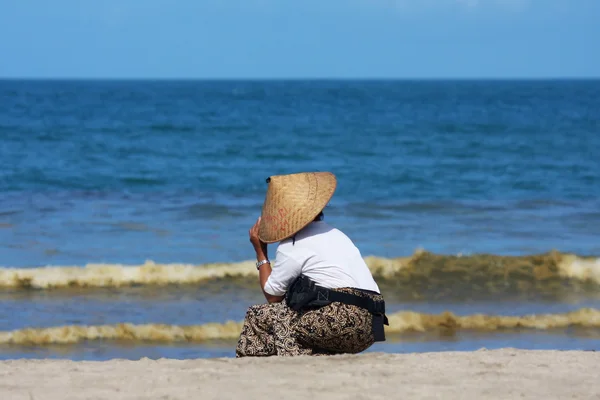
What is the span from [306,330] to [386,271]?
5543mm

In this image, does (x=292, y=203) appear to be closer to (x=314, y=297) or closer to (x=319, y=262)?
(x=319, y=262)

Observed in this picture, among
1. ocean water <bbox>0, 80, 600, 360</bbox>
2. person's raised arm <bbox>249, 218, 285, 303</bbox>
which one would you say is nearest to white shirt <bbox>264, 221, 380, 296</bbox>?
person's raised arm <bbox>249, 218, 285, 303</bbox>

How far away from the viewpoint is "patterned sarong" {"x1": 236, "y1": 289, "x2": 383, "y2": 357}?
14.1 feet

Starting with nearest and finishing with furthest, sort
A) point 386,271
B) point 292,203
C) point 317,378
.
Answer: point 317,378 → point 292,203 → point 386,271

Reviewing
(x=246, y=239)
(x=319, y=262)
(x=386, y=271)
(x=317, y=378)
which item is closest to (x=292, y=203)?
(x=319, y=262)

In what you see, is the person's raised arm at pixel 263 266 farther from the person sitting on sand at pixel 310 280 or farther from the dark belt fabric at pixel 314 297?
the dark belt fabric at pixel 314 297

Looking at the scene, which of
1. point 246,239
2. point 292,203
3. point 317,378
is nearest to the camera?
point 317,378

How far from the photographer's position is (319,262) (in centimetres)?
424

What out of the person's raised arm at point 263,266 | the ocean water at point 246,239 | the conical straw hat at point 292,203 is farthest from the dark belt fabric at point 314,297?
the ocean water at point 246,239

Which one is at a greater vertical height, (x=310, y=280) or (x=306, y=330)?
(x=310, y=280)

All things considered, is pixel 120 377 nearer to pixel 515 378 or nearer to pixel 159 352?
pixel 515 378

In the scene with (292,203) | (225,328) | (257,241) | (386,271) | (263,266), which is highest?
(292,203)

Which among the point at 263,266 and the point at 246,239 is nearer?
the point at 263,266

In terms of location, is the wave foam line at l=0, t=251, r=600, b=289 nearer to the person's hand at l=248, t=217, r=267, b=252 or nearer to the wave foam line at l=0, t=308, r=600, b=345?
the wave foam line at l=0, t=308, r=600, b=345
